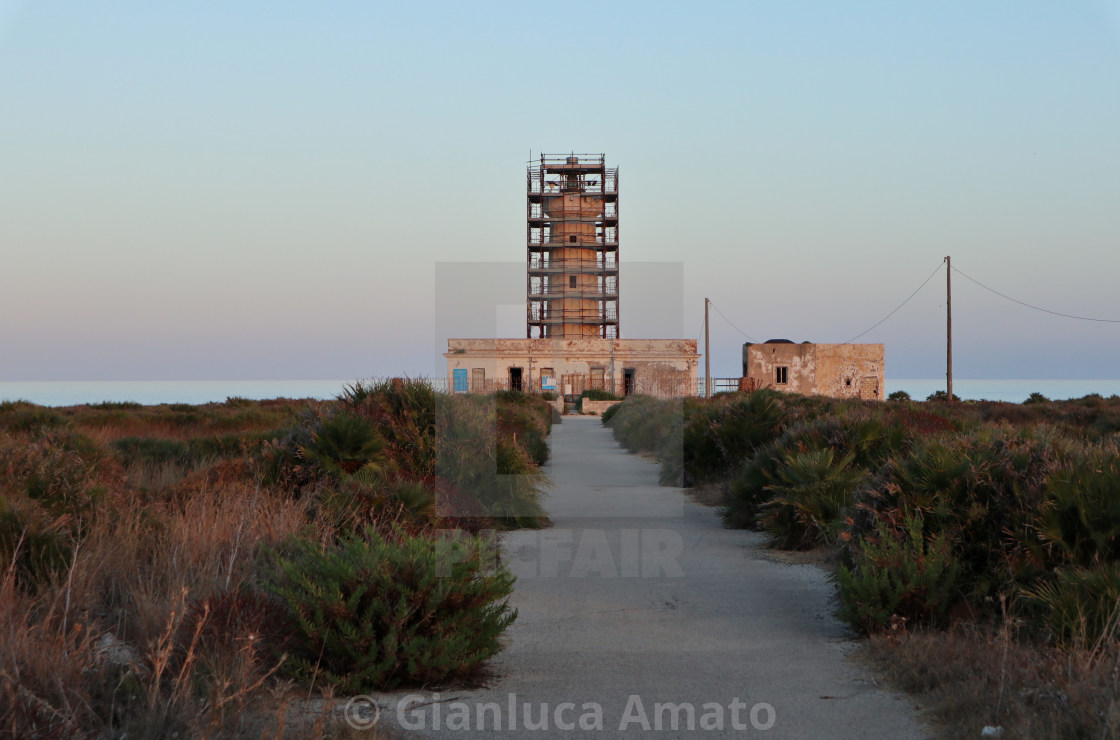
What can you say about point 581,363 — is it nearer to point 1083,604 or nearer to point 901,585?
point 901,585

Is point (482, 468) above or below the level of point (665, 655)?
above

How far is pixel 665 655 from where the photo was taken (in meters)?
5.02

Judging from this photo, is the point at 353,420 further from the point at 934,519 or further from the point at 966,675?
the point at 966,675

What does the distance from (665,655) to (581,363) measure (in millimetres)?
53465

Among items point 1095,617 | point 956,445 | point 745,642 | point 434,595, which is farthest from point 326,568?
point 956,445

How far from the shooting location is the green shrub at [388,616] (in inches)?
168

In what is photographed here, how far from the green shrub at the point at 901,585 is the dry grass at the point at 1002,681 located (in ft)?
0.67

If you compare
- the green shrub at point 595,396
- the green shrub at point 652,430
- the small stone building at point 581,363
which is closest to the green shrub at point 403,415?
the green shrub at point 652,430

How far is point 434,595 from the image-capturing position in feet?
14.5

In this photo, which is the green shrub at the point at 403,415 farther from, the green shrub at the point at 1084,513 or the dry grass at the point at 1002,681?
the green shrub at the point at 1084,513

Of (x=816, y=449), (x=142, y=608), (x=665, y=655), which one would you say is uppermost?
(x=816, y=449)

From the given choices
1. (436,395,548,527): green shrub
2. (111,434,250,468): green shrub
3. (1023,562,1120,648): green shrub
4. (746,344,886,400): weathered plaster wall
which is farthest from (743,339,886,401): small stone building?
(1023,562,1120,648): green shrub

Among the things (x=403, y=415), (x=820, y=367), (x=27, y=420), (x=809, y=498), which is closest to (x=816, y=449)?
(x=809, y=498)

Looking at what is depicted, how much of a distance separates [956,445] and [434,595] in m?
4.05
